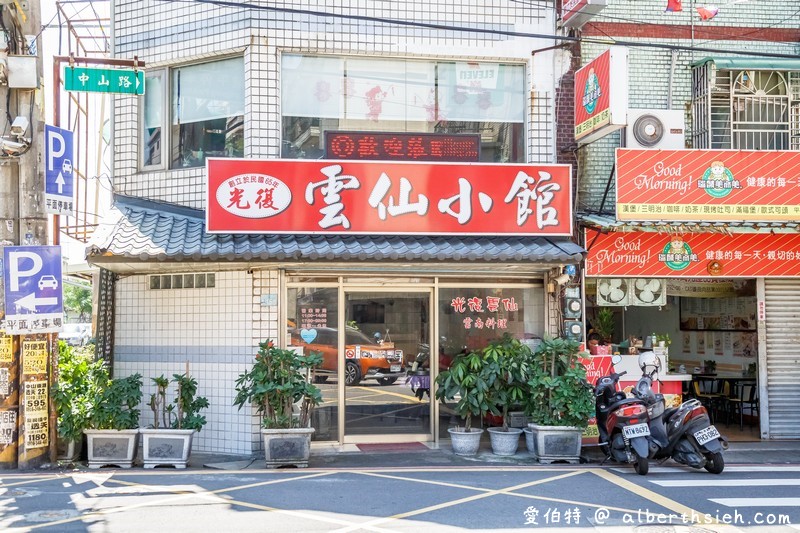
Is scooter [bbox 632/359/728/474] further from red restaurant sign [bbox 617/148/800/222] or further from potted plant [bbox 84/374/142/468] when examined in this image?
potted plant [bbox 84/374/142/468]

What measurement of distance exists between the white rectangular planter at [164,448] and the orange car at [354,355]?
7.17ft

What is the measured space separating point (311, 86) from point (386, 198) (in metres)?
2.24

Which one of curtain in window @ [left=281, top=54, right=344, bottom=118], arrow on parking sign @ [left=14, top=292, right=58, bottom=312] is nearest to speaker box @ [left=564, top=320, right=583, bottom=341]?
curtain in window @ [left=281, top=54, right=344, bottom=118]

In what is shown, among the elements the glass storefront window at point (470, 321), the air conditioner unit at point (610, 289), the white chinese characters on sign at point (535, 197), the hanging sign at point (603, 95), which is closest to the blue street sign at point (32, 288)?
the glass storefront window at point (470, 321)

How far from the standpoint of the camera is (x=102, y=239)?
10.5m

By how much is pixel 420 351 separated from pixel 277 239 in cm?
275

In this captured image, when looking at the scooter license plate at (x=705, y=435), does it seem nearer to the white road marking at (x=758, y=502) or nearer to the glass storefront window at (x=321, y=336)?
the white road marking at (x=758, y=502)

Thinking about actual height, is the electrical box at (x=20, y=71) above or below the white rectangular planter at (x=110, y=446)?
above

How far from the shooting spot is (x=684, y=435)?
1006cm

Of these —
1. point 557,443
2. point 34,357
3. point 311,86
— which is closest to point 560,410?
point 557,443

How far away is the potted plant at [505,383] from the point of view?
1105 centimetres

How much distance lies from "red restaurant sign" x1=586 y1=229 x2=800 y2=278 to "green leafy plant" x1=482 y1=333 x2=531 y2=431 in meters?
2.02

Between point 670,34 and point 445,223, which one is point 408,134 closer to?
point 445,223

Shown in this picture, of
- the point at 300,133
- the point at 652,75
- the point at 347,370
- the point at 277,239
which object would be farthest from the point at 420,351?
the point at 652,75
